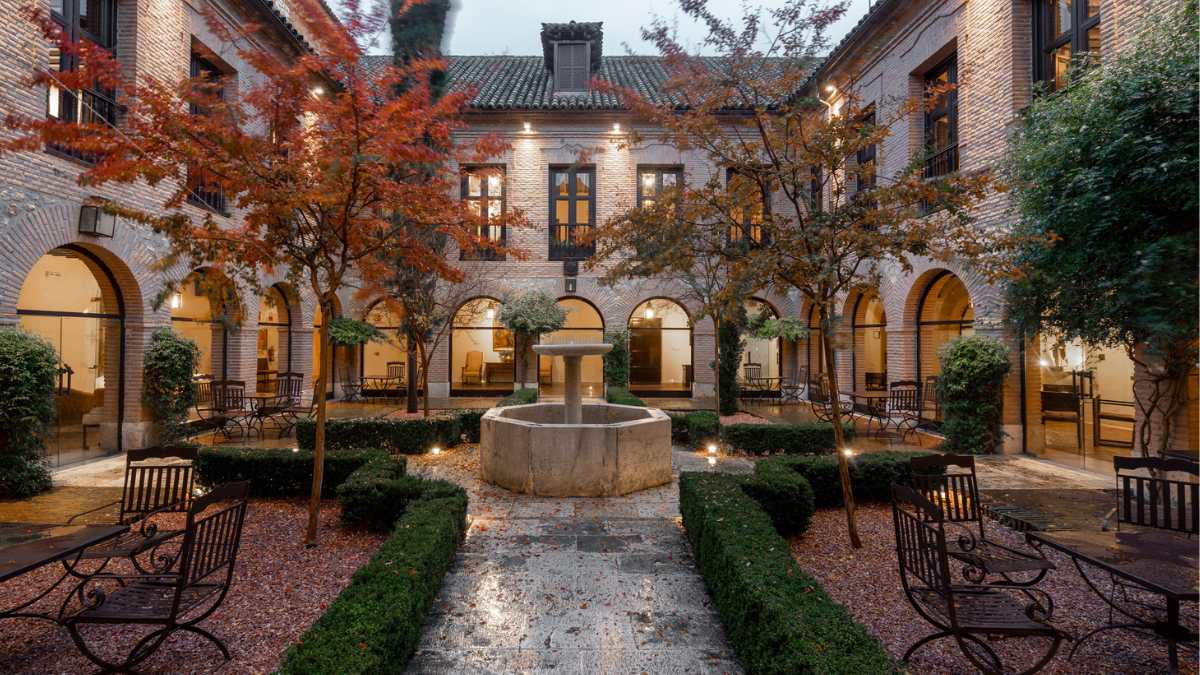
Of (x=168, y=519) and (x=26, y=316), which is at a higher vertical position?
(x=26, y=316)

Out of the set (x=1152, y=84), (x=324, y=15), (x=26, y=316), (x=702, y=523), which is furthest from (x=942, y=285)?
(x=26, y=316)

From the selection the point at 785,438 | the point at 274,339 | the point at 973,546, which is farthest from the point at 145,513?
the point at 274,339

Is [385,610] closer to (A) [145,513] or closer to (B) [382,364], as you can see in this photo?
(A) [145,513]

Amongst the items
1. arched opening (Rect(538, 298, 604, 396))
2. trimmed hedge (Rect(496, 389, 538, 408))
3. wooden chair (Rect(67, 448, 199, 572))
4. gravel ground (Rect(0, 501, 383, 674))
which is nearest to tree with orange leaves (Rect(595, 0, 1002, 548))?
gravel ground (Rect(0, 501, 383, 674))

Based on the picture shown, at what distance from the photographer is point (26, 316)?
7711mm

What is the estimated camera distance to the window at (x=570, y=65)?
58.5 feet

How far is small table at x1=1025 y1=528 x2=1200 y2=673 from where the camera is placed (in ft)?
9.53

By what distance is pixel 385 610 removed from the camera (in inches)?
119

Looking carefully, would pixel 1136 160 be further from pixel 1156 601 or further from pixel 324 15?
pixel 324 15

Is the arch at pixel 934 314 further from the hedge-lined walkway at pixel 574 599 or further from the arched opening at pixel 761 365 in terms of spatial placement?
the hedge-lined walkway at pixel 574 599

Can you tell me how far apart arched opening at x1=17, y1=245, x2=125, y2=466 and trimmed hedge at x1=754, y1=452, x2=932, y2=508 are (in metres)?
10.7

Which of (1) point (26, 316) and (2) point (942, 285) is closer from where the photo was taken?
(1) point (26, 316)

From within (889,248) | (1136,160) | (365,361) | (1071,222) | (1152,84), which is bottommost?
(365,361)

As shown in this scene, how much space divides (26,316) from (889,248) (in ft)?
37.7
